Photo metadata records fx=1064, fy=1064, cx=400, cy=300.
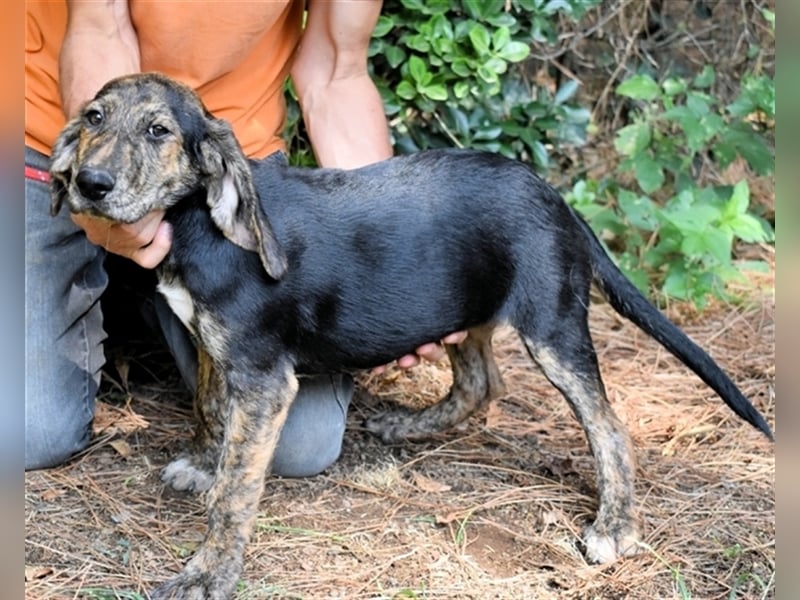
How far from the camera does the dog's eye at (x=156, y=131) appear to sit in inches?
121

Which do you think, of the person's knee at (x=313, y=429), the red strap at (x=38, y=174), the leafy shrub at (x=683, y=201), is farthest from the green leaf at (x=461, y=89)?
the red strap at (x=38, y=174)

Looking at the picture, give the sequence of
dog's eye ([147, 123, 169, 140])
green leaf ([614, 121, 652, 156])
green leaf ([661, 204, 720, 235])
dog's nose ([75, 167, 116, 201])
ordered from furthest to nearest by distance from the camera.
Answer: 1. green leaf ([614, 121, 652, 156])
2. green leaf ([661, 204, 720, 235])
3. dog's eye ([147, 123, 169, 140])
4. dog's nose ([75, 167, 116, 201])

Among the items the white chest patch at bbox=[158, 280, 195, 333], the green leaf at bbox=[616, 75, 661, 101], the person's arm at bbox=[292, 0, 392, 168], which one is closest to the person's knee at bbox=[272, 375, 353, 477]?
the white chest patch at bbox=[158, 280, 195, 333]

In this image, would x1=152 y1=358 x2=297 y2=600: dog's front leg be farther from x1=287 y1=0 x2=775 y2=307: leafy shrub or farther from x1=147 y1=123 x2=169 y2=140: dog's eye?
x1=287 y1=0 x2=775 y2=307: leafy shrub

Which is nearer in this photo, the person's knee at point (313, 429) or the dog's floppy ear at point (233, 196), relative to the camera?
the dog's floppy ear at point (233, 196)

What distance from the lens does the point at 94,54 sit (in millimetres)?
3691

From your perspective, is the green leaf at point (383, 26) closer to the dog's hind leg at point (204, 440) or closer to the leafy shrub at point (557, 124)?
the leafy shrub at point (557, 124)

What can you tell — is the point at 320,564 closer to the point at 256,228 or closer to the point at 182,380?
the point at 256,228

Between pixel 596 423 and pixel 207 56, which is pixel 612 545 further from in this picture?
pixel 207 56

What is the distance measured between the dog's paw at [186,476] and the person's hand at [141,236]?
0.92m

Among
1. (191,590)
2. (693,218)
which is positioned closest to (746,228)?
(693,218)

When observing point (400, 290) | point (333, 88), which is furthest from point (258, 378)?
point (333, 88)

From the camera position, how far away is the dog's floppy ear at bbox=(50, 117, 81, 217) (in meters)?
3.20

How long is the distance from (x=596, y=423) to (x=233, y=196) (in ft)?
4.68
